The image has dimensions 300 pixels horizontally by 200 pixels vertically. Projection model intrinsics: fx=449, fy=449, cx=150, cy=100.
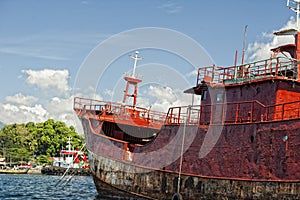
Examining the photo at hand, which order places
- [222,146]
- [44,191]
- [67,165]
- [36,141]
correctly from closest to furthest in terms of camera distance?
[222,146], [44,191], [67,165], [36,141]

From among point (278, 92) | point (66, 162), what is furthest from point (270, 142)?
point (66, 162)

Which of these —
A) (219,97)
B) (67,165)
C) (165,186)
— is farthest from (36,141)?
(219,97)

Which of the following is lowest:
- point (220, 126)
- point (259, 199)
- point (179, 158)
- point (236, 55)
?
point (259, 199)

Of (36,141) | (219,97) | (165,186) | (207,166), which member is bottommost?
(165,186)

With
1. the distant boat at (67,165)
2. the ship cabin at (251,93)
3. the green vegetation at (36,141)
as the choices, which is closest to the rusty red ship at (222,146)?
the ship cabin at (251,93)

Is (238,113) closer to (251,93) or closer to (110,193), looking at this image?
(251,93)

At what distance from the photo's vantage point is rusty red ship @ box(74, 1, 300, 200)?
19.7 m

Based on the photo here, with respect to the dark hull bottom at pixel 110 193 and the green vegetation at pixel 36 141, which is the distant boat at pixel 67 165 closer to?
the green vegetation at pixel 36 141

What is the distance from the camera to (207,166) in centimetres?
2333

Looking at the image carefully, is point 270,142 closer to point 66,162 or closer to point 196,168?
point 196,168

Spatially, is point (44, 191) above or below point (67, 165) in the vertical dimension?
below

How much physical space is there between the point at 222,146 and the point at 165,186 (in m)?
5.00

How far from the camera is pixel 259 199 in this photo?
65.4 ft

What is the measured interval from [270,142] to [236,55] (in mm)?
8767
